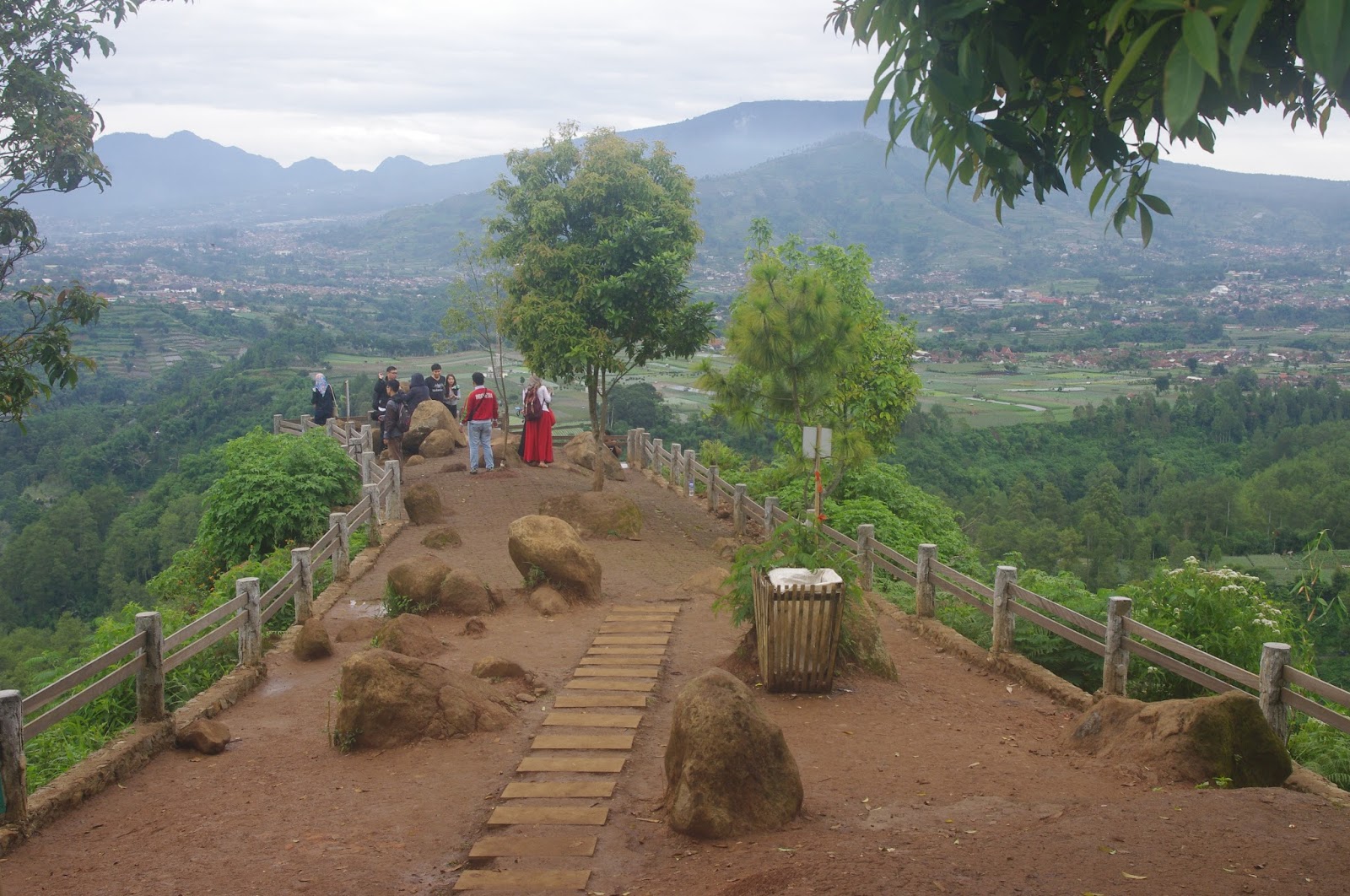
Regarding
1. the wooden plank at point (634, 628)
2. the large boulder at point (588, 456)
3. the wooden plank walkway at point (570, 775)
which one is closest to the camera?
the wooden plank walkway at point (570, 775)

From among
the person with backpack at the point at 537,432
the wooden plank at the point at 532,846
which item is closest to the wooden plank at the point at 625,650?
the wooden plank at the point at 532,846

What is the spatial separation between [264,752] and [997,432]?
1954 inches

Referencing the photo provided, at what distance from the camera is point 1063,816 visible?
501 centimetres

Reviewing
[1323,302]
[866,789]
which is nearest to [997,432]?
[866,789]

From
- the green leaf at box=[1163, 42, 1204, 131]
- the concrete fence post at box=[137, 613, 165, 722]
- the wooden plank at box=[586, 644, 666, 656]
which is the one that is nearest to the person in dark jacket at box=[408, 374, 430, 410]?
the wooden plank at box=[586, 644, 666, 656]

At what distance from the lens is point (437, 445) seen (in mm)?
23141

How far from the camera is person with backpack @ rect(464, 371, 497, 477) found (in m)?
18.6

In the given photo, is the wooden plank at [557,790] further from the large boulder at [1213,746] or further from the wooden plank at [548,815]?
the large boulder at [1213,746]

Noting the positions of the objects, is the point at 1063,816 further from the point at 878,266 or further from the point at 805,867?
the point at 878,266

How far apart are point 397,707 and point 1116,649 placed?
16.7 feet

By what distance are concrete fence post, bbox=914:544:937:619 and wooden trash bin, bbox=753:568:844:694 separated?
2567 mm

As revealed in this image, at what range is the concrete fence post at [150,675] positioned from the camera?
7188mm

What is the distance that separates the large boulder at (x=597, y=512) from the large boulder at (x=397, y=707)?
7.70 metres

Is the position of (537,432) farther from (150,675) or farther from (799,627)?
(150,675)
